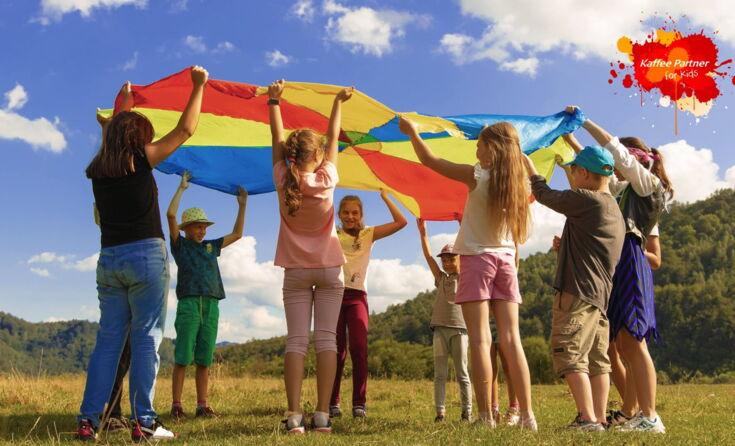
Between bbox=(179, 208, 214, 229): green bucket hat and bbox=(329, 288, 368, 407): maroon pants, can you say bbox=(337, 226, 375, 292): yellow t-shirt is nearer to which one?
bbox=(329, 288, 368, 407): maroon pants

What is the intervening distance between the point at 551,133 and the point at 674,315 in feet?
173

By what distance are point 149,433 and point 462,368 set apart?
2.50 metres

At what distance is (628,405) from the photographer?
4398 mm

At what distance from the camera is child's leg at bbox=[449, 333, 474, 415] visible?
5.13 metres

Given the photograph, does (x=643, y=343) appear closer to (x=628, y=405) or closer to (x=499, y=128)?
(x=628, y=405)

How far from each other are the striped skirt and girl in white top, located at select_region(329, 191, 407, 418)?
5.77 feet

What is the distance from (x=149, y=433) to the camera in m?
3.60

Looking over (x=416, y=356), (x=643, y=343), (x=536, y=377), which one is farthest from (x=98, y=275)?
(x=416, y=356)

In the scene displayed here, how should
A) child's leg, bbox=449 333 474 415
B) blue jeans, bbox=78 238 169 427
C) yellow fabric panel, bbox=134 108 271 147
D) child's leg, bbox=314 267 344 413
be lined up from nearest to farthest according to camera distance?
blue jeans, bbox=78 238 169 427 → child's leg, bbox=314 267 344 413 → child's leg, bbox=449 333 474 415 → yellow fabric panel, bbox=134 108 271 147

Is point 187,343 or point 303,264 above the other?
point 303,264

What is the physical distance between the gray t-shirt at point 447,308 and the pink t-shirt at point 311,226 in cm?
167

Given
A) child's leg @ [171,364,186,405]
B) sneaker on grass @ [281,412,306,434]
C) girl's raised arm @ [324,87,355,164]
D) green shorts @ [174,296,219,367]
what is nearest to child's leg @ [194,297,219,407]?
green shorts @ [174,296,219,367]

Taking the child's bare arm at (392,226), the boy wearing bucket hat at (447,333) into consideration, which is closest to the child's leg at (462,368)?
the boy wearing bucket hat at (447,333)

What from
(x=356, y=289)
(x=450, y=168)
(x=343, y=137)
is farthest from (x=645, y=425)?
(x=343, y=137)
